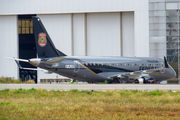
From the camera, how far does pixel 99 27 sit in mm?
50000

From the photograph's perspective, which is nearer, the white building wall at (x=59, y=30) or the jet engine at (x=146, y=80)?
the jet engine at (x=146, y=80)

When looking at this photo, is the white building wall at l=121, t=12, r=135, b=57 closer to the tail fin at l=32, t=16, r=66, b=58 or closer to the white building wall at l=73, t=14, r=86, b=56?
the white building wall at l=73, t=14, r=86, b=56

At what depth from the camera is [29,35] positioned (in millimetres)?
54312

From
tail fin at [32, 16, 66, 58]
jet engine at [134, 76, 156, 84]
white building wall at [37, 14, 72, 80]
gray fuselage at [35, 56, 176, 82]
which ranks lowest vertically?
jet engine at [134, 76, 156, 84]

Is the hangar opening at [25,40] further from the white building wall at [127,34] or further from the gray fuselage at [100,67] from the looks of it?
the gray fuselage at [100,67]

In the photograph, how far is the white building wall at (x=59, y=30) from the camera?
49719 millimetres

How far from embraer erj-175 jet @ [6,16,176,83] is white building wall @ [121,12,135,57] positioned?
1279cm

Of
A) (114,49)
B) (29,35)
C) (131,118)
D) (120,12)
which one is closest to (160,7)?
(120,12)

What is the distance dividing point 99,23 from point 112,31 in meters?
2.56

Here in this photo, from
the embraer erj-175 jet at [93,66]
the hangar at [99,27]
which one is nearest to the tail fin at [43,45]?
the embraer erj-175 jet at [93,66]

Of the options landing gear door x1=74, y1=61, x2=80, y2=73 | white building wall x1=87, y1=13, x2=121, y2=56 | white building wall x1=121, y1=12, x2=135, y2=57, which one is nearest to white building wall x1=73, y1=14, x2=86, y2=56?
white building wall x1=87, y1=13, x2=121, y2=56

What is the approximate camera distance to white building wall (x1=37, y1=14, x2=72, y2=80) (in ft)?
163

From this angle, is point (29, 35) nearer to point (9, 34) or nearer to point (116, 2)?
point (9, 34)

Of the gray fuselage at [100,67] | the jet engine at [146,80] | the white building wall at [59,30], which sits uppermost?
the white building wall at [59,30]
